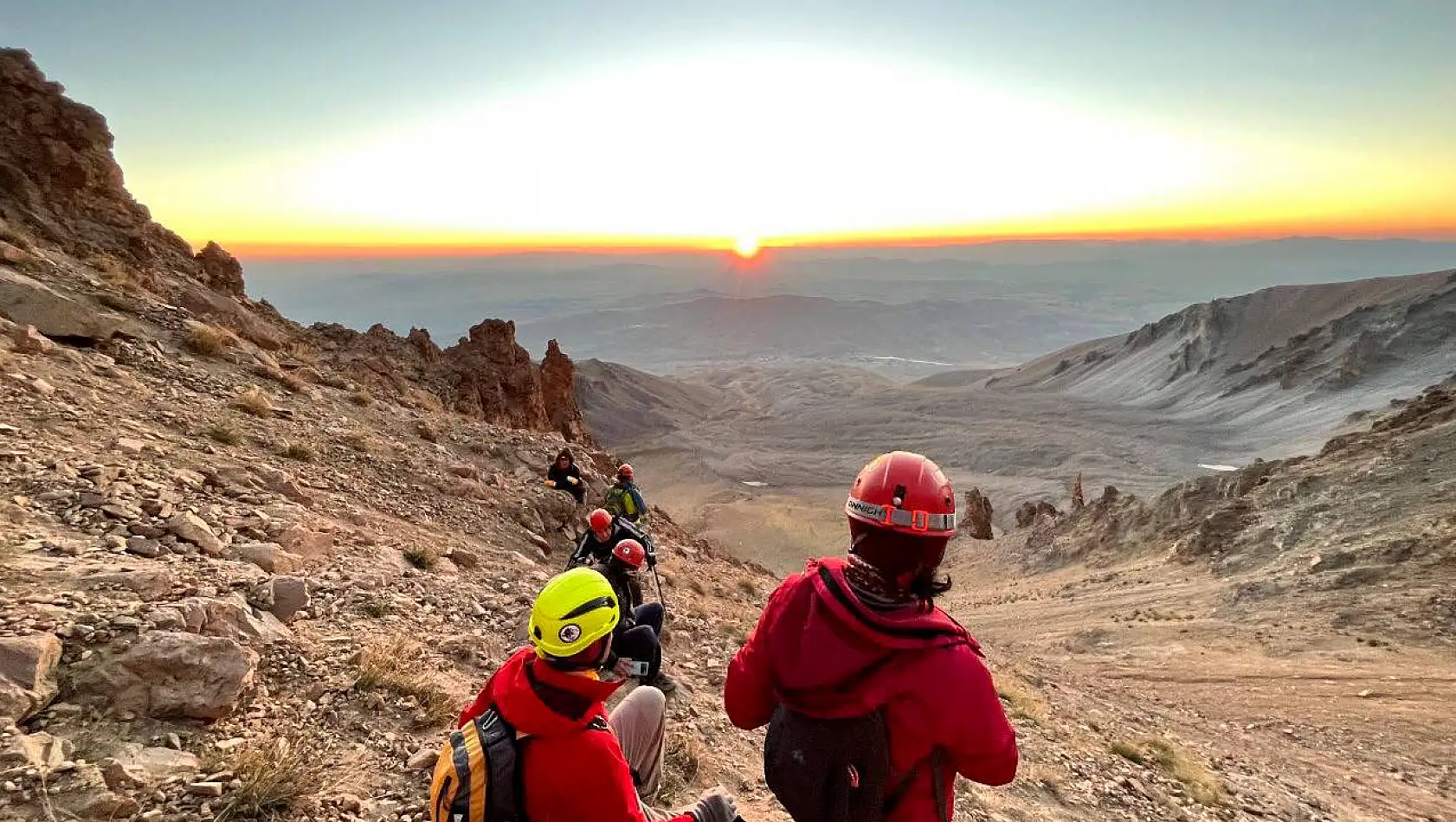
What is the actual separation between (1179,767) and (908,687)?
9.24 meters

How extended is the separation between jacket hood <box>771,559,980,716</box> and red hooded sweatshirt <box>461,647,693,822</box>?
0.82 m

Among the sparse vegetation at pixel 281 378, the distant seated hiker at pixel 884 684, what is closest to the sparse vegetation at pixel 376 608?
the distant seated hiker at pixel 884 684

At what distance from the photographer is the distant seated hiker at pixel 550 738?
254 cm

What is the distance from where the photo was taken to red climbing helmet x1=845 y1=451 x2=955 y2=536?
2.50 meters

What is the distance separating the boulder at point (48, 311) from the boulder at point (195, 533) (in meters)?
6.10

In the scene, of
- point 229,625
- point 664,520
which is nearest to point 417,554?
point 229,625

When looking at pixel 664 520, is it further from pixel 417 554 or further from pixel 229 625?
pixel 229 625

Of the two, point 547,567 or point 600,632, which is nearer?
point 600,632

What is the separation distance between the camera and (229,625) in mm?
4719

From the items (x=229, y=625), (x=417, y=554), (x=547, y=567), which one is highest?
(x=229, y=625)

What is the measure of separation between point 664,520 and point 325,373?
9996 millimetres

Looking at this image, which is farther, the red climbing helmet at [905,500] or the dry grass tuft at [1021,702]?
the dry grass tuft at [1021,702]

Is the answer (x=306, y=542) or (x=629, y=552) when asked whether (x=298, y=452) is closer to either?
(x=306, y=542)

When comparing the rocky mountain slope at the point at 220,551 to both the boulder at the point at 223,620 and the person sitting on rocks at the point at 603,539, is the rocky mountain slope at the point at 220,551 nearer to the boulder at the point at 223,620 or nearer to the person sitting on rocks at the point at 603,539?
the boulder at the point at 223,620
